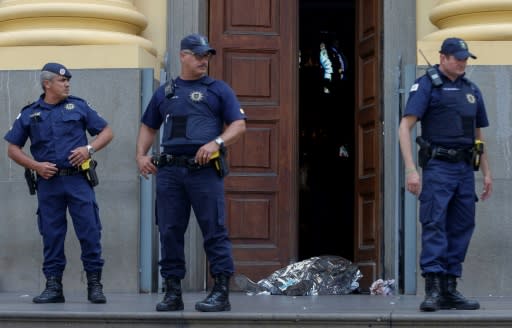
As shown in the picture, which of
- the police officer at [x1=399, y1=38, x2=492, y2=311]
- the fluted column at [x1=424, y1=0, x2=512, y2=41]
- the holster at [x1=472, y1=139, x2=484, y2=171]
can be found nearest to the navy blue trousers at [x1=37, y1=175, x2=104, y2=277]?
the police officer at [x1=399, y1=38, x2=492, y2=311]

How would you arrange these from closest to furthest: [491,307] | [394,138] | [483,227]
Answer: [491,307] → [483,227] → [394,138]

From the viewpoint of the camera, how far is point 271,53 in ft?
38.3

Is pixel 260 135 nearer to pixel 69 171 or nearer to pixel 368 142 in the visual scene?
pixel 368 142

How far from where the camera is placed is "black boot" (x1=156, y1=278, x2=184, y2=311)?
8539 mm

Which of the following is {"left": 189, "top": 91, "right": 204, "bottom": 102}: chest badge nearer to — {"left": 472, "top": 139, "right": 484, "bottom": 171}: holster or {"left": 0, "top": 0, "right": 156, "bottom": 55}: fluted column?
{"left": 472, "top": 139, "right": 484, "bottom": 171}: holster

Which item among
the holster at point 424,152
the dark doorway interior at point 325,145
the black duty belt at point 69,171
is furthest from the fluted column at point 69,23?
the dark doorway interior at point 325,145

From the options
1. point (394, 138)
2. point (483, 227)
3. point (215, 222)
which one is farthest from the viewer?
point (394, 138)

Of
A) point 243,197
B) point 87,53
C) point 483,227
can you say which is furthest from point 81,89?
point 483,227

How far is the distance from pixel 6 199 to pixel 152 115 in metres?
2.52

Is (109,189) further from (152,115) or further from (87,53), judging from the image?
(152,115)

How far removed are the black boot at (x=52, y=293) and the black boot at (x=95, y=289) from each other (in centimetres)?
23

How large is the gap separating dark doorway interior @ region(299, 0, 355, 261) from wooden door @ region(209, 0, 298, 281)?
2.86 m

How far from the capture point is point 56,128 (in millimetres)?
9461

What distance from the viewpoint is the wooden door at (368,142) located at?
1140 centimetres
